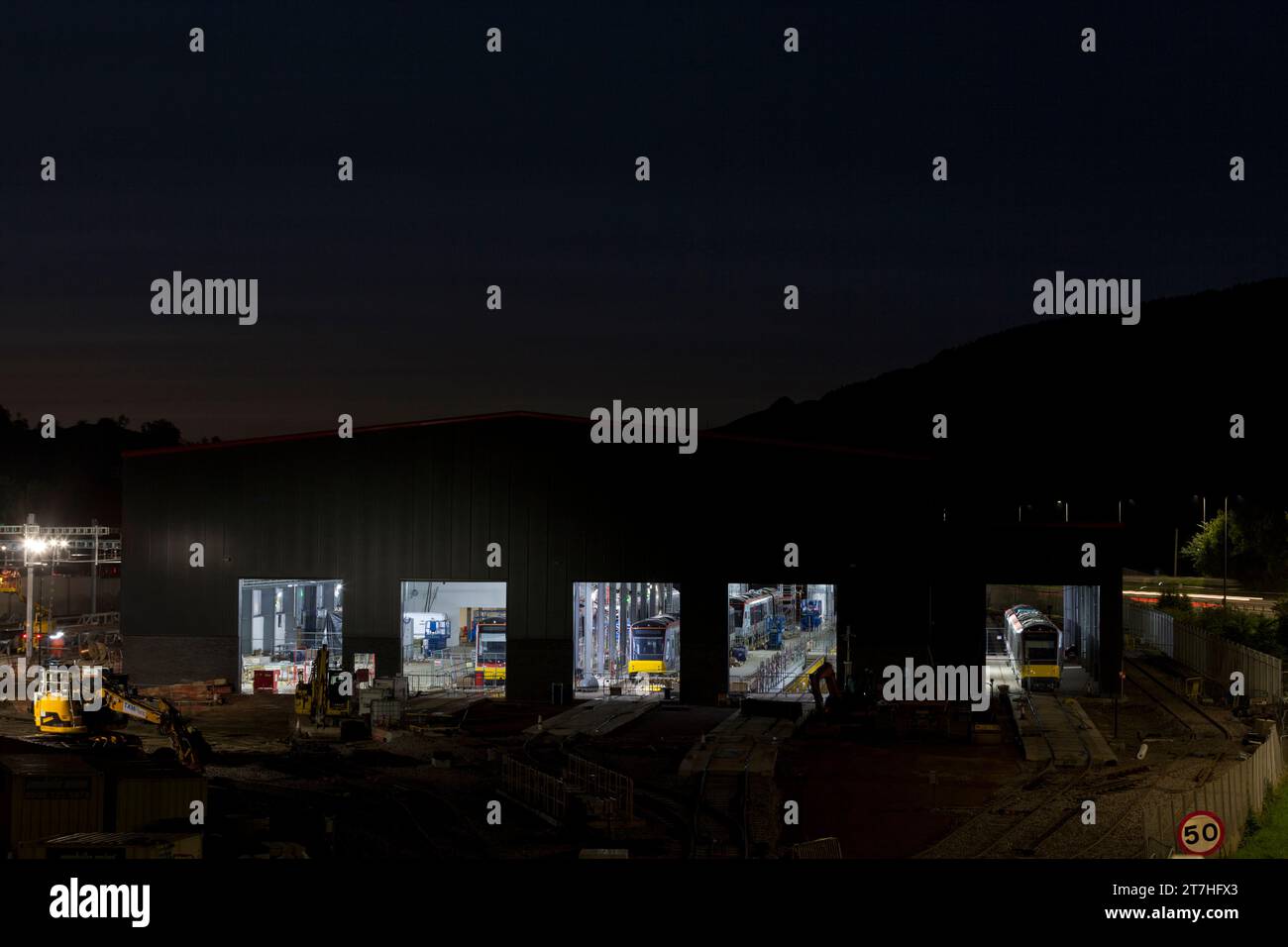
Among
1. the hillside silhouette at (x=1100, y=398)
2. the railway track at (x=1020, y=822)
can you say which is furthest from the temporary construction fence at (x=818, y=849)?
the hillside silhouette at (x=1100, y=398)

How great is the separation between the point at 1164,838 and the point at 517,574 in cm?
2403

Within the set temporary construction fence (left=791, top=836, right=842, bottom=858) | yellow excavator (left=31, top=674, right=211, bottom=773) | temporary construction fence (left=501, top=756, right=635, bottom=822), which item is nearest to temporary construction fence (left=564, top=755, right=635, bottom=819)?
temporary construction fence (left=501, top=756, right=635, bottom=822)

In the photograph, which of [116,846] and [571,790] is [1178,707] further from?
[116,846]

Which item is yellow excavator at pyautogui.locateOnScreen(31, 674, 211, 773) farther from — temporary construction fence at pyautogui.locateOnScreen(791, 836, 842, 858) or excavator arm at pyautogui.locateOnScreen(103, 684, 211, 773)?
temporary construction fence at pyautogui.locateOnScreen(791, 836, 842, 858)

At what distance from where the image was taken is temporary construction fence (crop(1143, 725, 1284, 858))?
19.5 m

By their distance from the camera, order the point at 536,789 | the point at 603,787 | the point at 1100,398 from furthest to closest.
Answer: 1. the point at 1100,398
2. the point at 603,787
3. the point at 536,789

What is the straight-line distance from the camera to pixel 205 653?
42406 mm

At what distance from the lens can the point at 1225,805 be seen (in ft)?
67.4

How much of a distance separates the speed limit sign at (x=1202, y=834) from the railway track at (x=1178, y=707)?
21.5 m

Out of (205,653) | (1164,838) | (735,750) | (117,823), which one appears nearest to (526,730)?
(735,750)

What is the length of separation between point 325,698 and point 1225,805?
21.5m

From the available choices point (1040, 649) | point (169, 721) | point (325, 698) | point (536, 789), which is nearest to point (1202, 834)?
point (536, 789)
